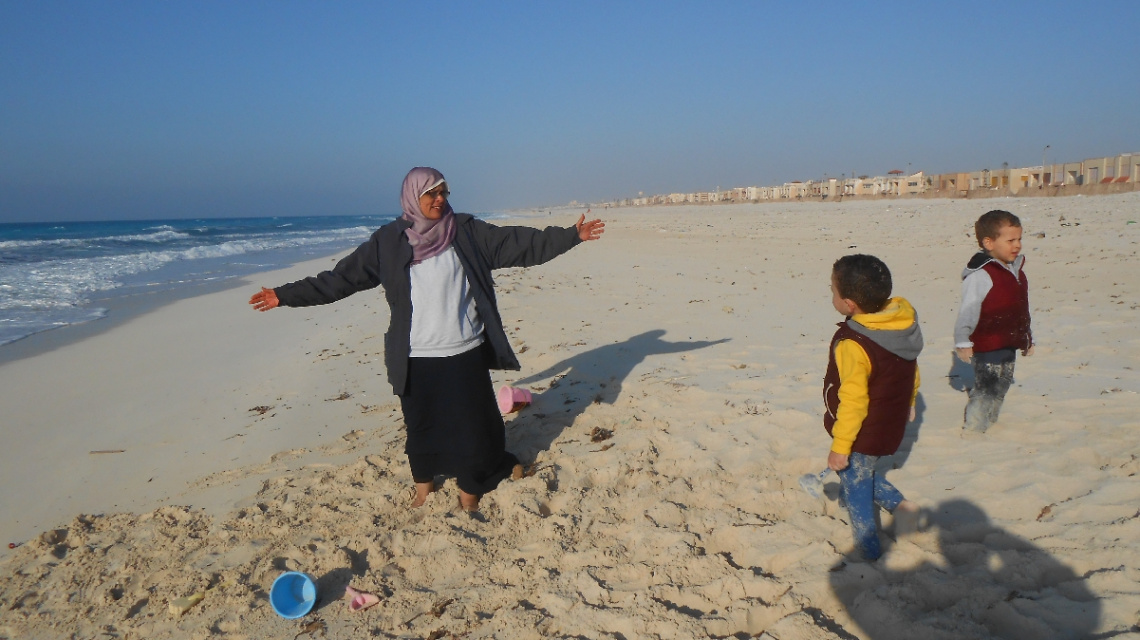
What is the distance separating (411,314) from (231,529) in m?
1.45

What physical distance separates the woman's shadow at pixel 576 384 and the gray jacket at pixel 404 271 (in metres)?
1.00

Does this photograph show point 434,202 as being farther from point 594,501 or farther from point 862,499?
point 862,499

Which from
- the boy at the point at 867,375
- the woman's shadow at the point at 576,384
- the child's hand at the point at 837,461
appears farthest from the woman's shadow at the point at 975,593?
the woman's shadow at the point at 576,384

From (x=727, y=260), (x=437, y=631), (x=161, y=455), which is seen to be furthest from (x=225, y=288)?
(x=437, y=631)

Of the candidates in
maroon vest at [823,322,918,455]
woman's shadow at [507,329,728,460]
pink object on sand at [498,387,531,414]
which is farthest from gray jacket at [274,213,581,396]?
maroon vest at [823,322,918,455]

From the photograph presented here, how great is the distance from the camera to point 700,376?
16.4 feet

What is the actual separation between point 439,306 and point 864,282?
1.98 m

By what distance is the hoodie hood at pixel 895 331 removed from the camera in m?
2.36

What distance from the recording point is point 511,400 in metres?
4.61

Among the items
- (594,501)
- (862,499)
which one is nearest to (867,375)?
(862,499)

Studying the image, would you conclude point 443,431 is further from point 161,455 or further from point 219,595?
point 161,455

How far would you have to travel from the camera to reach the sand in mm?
2328

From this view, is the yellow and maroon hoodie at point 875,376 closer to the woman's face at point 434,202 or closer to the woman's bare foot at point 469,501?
the woman's bare foot at point 469,501

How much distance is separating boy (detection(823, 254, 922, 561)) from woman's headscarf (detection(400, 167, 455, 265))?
1.87m
